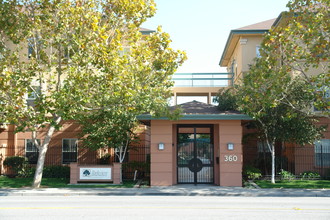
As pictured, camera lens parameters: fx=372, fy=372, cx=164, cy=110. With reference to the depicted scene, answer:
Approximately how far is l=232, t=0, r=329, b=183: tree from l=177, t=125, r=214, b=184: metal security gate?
115 inches

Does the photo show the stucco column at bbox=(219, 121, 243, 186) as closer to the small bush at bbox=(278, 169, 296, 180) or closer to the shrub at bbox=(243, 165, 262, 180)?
the shrub at bbox=(243, 165, 262, 180)

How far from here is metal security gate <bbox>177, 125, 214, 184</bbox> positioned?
63.2 feet

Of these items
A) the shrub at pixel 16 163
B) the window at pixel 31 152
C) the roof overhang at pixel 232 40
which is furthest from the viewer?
the roof overhang at pixel 232 40

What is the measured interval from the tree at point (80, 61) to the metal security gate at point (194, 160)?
9.35ft

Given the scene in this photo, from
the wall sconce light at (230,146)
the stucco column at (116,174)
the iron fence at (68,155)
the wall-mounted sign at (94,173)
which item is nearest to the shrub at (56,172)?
the iron fence at (68,155)

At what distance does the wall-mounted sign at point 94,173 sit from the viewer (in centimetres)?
1930

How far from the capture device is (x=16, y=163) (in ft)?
77.5

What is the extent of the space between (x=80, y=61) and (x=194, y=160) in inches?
304

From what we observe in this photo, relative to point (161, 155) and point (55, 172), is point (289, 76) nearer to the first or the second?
point (161, 155)

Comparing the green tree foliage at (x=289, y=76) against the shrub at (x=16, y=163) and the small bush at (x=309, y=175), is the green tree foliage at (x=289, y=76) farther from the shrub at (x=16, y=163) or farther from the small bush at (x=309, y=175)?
the shrub at (x=16, y=163)
